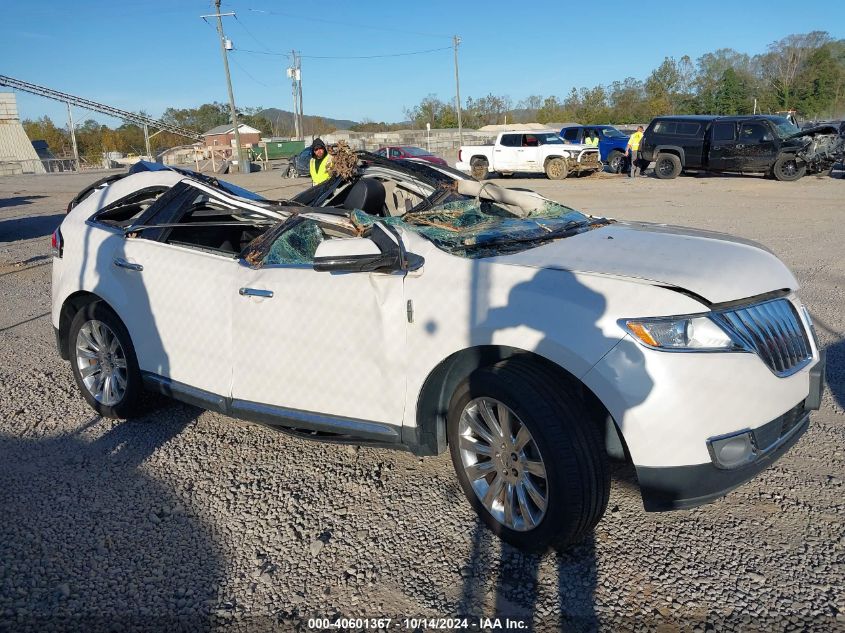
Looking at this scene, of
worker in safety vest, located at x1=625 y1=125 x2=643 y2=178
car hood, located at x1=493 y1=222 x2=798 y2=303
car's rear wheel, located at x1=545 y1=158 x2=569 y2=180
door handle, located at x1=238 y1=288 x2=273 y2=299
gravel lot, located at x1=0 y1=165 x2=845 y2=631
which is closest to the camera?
gravel lot, located at x1=0 y1=165 x2=845 y2=631

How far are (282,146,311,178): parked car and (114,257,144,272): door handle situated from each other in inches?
1068

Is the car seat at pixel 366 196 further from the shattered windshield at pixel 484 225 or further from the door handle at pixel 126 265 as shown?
the door handle at pixel 126 265

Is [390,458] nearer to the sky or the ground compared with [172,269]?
nearer to the ground

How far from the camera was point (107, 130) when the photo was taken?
11238 centimetres

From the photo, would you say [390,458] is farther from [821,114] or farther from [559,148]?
[821,114]

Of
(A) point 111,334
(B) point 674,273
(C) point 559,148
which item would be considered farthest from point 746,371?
(C) point 559,148

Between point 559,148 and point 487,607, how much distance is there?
25.8 meters

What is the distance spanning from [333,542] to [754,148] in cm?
2250

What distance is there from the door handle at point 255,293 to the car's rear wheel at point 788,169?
72.6ft

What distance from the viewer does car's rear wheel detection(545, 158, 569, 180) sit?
26.9 m

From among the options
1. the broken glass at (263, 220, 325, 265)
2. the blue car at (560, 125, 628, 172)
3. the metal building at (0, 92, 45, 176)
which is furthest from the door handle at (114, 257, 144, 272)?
the metal building at (0, 92, 45, 176)

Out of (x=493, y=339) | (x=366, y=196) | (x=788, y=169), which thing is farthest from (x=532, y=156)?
(x=493, y=339)

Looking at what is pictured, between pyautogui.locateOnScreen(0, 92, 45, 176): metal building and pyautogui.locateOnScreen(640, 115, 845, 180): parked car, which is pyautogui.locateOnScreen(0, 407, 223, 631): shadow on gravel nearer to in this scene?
pyautogui.locateOnScreen(640, 115, 845, 180): parked car

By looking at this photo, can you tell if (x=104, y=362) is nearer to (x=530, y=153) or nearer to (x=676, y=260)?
(x=676, y=260)
